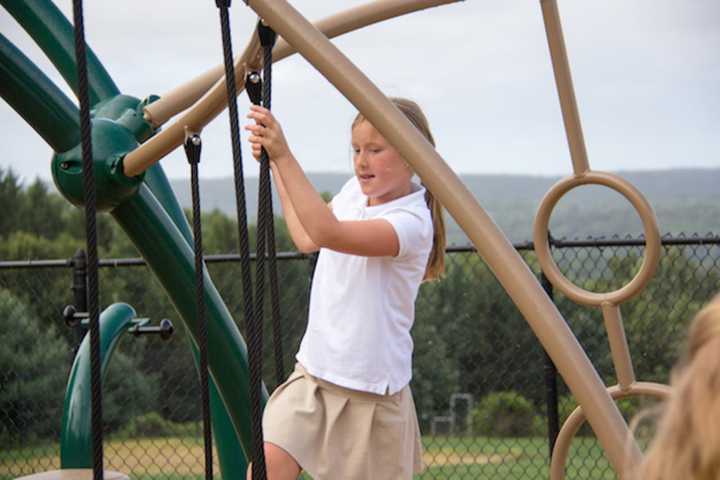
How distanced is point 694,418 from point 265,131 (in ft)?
3.22

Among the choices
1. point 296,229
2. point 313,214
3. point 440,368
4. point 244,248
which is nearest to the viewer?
point 244,248

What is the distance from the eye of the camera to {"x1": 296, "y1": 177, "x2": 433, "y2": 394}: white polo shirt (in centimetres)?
207

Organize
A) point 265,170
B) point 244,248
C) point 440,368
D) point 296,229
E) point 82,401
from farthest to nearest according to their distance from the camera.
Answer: point 440,368
point 82,401
point 296,229
point 265,170
point 244,248

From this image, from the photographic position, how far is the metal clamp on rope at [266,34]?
5.48ft

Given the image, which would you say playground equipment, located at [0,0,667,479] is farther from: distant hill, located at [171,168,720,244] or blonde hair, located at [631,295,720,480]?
distant hill, located at [171,168,720,244]

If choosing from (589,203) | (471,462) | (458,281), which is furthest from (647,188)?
(471,462)

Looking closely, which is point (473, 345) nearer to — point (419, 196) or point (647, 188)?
point (419, 196)

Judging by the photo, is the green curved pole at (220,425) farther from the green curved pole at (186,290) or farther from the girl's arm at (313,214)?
the girl's arm at (313,214)

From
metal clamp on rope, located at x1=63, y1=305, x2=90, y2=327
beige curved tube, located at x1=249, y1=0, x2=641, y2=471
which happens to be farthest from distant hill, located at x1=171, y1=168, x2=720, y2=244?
beige curved tube, located at x1=249, y1=0, x2=641, y2=471

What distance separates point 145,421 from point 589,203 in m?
6.18

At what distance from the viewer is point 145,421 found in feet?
23.6

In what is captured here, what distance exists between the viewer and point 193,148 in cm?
197

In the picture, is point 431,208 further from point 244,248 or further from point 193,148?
point 244,248

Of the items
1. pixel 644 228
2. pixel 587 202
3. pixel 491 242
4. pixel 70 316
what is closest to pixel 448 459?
pixel 70 316
